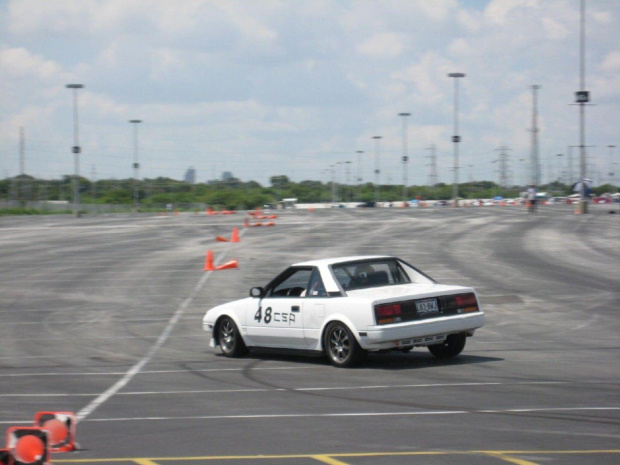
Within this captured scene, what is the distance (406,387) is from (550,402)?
1848mm

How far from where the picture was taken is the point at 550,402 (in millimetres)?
9398

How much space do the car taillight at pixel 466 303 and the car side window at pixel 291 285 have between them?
6.77ft

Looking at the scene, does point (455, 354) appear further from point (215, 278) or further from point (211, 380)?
point (215, 278)

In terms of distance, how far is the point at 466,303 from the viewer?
42.1ft

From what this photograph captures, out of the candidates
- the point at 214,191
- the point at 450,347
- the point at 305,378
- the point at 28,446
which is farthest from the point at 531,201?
the point at 214,191

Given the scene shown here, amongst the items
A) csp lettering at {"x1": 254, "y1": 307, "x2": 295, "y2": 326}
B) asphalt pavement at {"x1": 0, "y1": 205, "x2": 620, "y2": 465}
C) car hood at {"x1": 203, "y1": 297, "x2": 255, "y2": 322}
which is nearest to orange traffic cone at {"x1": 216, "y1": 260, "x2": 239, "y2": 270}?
asphalt pavement at {"x1": 0, "y1": 205, "x2": 620, "y2": 465}

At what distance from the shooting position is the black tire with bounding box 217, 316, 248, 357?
14250mm

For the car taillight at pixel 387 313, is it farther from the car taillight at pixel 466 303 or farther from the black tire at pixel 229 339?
the black tire at pixel 229 339

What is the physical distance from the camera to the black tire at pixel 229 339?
1425 cm

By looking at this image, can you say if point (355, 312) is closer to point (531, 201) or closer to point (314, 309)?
point (314, 309)

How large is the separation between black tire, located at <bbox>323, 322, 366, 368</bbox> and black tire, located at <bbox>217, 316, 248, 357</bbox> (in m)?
1.91

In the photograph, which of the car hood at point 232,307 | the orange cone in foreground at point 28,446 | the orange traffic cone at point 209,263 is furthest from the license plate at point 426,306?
the orange traffic cone at point 209,263

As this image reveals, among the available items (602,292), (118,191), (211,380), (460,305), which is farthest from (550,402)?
(118,191)

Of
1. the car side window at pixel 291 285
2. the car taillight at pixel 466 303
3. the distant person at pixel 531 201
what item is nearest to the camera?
the car taillight at pixel 466 303
